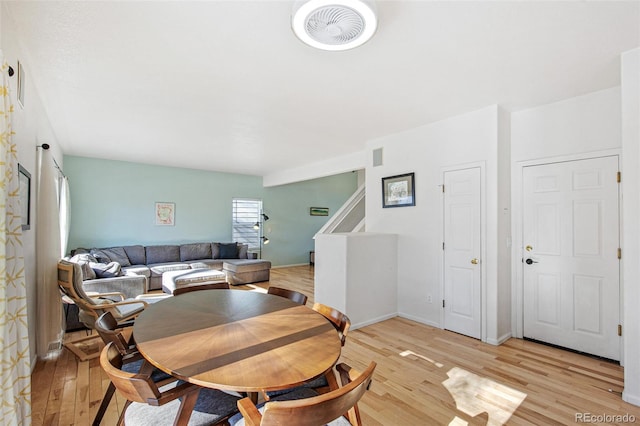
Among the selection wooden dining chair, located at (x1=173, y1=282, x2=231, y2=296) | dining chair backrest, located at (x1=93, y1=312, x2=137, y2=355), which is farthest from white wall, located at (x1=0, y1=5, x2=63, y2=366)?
dining chair backrest, located at (x1=93, y1=312, x2=137, y2=355)

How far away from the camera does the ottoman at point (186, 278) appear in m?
4.76

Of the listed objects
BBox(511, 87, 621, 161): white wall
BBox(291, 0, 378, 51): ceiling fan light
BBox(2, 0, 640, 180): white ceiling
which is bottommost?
BBox(511, 87, 621, 161): white wall

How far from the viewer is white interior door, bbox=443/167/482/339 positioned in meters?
3.36

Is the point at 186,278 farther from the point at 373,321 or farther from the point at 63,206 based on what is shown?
the point at 373,321

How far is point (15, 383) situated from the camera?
1.50m

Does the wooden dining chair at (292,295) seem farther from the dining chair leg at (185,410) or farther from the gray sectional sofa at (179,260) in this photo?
the gray sectional sofa at (179,260)

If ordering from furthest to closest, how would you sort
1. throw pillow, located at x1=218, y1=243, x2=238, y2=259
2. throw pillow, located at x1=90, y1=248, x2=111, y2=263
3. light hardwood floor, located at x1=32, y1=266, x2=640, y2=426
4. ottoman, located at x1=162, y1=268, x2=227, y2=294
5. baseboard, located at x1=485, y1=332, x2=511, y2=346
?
throw pillow, located at x1=218, y1=243, x2=238, y2=259
throw pillow, located at x1=90, y1=248, x2=111, y2=263
ottoman, located at x1=162, y1=268, x2=227, y2=294
baseboard, located at x1=485, y1=332, x2=511, y2=346
light hardwood floor, located at x1=32, y1=266, x2=640, y2=426

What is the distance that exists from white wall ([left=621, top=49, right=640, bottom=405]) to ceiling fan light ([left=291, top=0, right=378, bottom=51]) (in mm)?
2028

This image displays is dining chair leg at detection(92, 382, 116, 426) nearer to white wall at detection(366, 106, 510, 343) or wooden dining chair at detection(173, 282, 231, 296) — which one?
wooden dining chair at detection(173, 282, 231, 296)

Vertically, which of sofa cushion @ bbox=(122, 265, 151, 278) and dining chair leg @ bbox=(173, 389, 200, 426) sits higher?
dining chair leg @ bbox=(173, 389, 200, 426)

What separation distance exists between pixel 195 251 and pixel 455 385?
572 centimetres

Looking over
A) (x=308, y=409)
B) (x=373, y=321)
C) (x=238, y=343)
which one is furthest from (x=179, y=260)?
(x=308, y=409)

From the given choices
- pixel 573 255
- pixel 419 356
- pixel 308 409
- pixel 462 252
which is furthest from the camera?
pixel 462 252

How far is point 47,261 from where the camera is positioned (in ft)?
9.31
